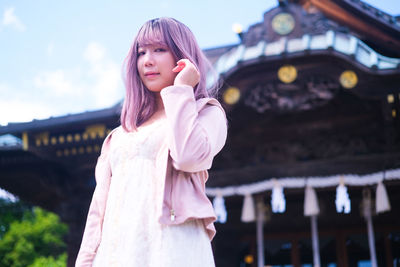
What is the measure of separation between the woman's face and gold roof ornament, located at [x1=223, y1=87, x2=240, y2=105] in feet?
17.3

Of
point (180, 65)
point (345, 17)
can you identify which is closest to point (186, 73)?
point (180, 65)

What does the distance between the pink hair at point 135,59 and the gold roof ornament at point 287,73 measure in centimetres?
511

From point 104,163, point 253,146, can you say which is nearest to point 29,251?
point 253,146

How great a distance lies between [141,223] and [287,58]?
5544 mm

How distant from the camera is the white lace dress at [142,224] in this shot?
5.53ft

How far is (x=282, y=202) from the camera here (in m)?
7.18

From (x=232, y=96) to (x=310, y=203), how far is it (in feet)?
6.54

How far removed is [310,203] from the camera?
7.21m

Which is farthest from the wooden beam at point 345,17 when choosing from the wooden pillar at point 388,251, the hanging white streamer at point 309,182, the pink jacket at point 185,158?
the pink jacket at point 185,158

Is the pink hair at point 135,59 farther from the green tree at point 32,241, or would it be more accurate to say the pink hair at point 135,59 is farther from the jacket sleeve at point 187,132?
the green tree at point 32,241

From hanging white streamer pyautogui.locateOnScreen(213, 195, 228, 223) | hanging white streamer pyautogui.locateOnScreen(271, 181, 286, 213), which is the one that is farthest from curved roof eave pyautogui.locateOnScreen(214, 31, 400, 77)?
hanging white streamer pyautogui.locateOnScreen(213, 195, 228, 223)

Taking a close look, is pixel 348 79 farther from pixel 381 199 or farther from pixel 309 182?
pixel 381 199

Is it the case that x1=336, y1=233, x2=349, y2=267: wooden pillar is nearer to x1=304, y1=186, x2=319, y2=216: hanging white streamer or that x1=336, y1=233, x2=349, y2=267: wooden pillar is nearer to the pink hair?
x1=304, y1=186, x2=319, y2=216: hanging white streamer

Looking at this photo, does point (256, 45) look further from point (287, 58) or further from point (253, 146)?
point (253, 146)
